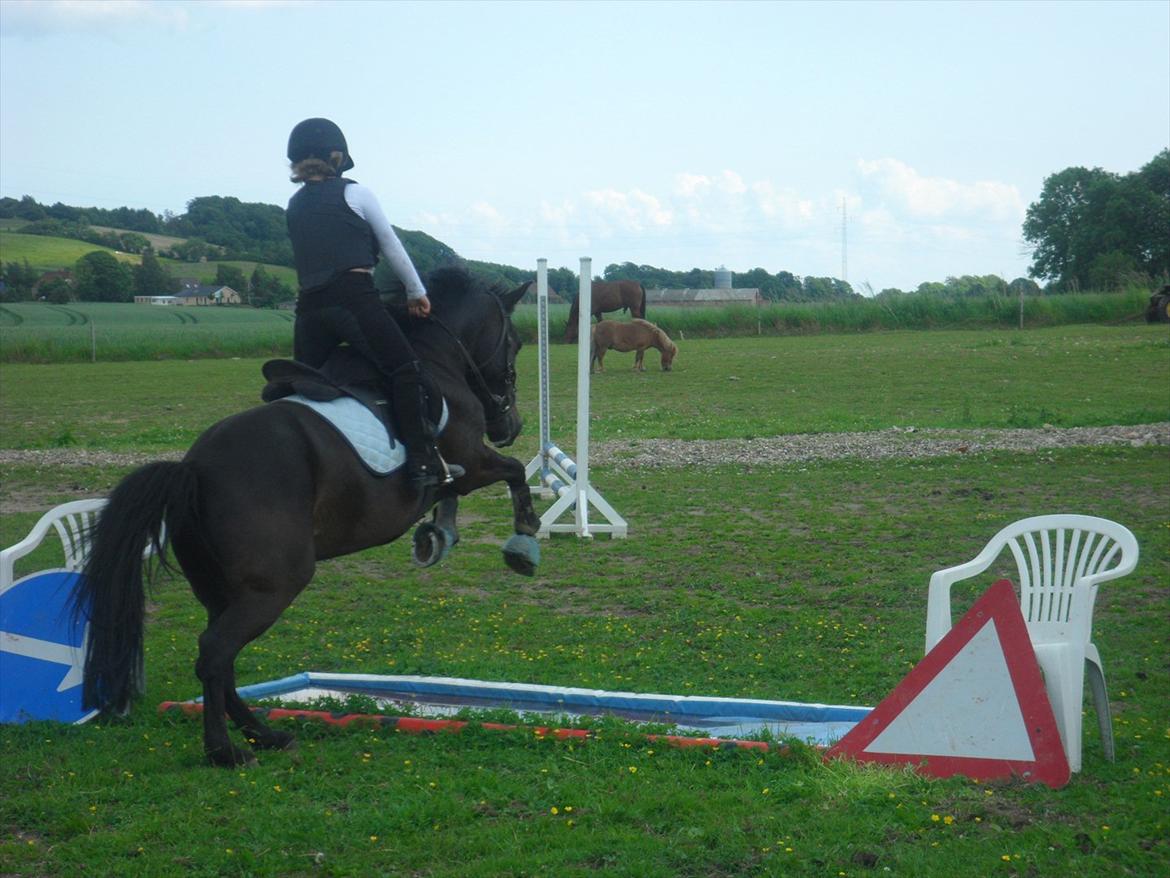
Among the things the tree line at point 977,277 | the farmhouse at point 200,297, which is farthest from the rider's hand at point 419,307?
the farmhouse at point 200,297

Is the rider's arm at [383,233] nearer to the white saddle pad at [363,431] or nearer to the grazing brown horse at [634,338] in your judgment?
the white saddle pad at [363,431]

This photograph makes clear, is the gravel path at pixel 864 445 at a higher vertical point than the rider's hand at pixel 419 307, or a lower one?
lower

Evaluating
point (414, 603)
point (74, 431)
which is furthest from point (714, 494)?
point (74, 431)

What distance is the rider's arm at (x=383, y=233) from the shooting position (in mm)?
5848

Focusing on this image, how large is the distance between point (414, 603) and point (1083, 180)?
84.0m

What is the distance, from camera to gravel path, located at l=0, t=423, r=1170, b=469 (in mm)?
15523

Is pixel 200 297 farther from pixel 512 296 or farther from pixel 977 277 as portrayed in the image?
pixel 512 296

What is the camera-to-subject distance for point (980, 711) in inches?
186

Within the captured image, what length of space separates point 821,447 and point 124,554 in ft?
40.8

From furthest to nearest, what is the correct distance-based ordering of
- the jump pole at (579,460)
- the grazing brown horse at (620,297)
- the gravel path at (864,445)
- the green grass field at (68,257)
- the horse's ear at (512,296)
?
the green grass field at (68,257) → the grazing brown horse at (620,297) → the gravel path at (864,445) → the jump pole at (579,460) → the horse's ear at (512,296)

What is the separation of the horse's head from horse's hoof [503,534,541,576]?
2.20 ft

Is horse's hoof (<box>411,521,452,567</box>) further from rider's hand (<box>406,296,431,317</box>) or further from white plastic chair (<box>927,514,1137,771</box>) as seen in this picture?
white plastic chair (<box>927,514,1137,771</box>)

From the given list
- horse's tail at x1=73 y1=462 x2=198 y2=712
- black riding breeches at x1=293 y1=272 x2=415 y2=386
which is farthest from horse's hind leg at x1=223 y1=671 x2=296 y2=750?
black riding breeches at x1=293 y1=272 x2=415 y2=386

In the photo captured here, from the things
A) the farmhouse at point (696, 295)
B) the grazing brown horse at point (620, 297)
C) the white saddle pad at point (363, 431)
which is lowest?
the white saddle pad at point (363, 431)
